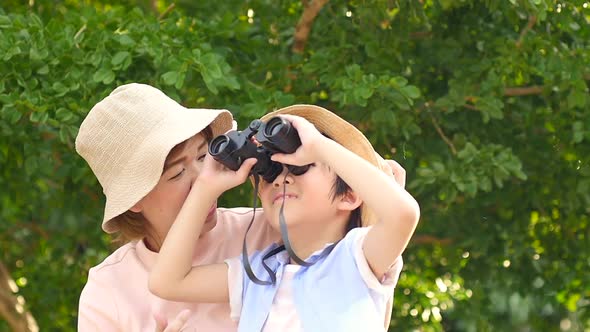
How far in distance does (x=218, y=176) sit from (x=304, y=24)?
2.02 metres

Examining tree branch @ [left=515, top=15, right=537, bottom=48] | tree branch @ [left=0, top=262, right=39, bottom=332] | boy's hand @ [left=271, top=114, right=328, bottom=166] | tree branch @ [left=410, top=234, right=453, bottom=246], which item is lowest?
tree branch @ [left=0, top=262, right=39, bottom=332]

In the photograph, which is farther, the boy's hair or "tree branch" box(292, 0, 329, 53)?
"tree branch" box(292, 0, 329, 53)

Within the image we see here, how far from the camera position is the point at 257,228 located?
3260 millimetres

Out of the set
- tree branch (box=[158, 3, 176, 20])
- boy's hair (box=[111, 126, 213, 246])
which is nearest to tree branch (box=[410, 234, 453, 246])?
tree branch (box=[158, 3, 176, 20])

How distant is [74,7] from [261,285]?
2.61 m

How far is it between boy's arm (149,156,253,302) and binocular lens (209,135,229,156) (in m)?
0.06

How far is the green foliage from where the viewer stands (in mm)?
4355

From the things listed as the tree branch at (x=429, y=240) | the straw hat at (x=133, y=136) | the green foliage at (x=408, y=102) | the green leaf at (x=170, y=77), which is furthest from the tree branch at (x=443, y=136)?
the straw hat at (x=133, y=136)

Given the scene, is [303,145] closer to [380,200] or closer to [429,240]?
[380,200]

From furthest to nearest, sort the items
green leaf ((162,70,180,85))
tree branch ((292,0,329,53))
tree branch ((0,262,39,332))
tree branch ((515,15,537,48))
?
1. tree branch ((0,262,39,332))
2. tree branch ((292,0,329,53))
3. tree branch ((515,15,537,48))
4. green leaf ((162,70,180,85))

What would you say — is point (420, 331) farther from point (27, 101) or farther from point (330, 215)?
point (330, 215)

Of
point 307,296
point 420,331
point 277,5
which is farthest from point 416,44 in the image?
point 307,296

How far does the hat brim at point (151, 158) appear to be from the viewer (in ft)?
10.00

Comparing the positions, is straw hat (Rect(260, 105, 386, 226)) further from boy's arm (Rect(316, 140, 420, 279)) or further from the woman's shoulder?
the woman's shoulder
